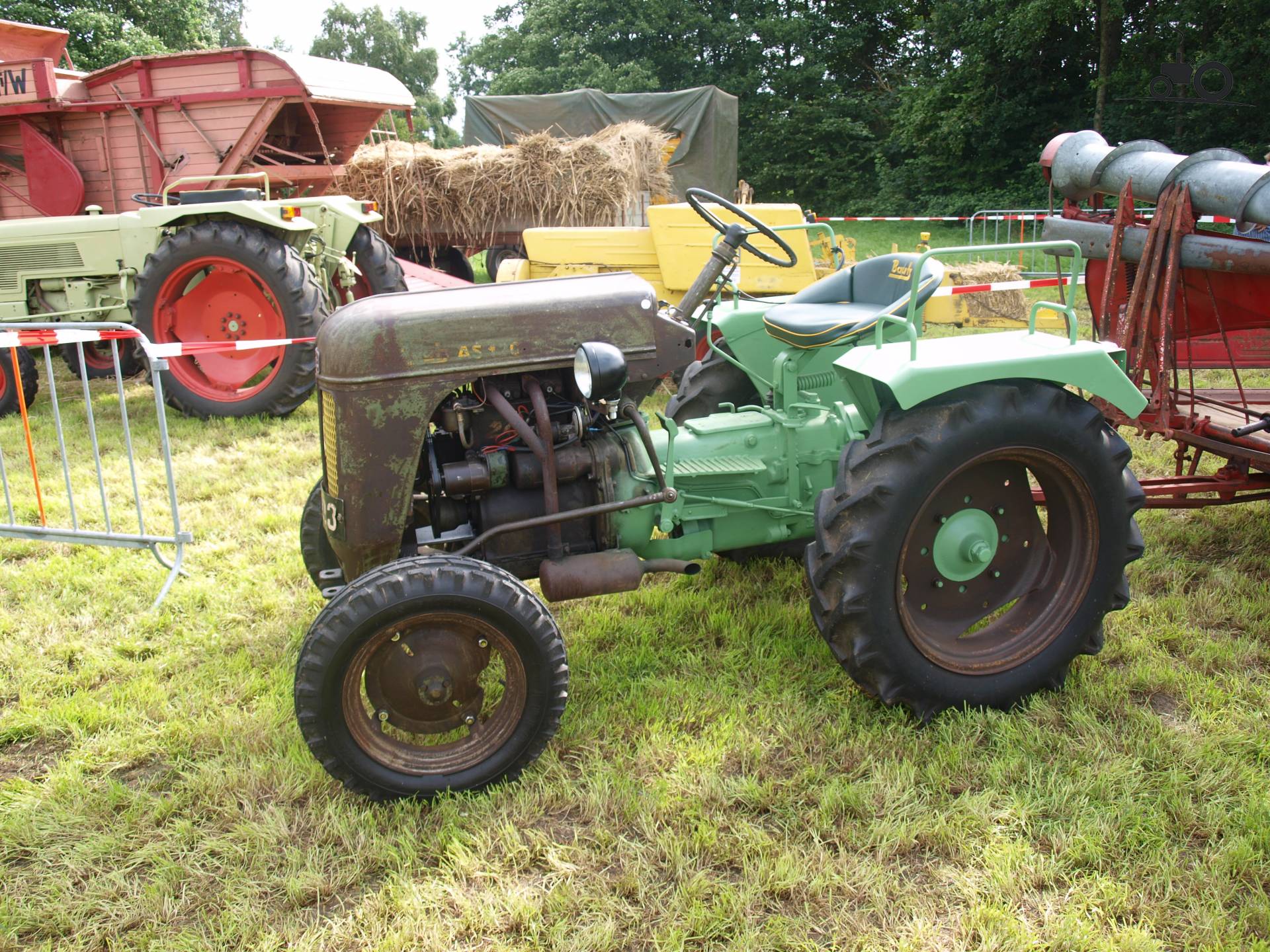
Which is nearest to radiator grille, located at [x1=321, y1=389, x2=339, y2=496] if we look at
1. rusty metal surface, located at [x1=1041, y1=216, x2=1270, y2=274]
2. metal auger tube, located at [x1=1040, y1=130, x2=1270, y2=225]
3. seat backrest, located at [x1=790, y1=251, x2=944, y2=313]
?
seat backrest, located at [x1=790, y1=251, x2=944, y2=313]

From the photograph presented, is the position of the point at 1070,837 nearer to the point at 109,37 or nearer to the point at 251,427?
the point at 251,427

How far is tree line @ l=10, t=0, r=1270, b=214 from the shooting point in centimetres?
1552

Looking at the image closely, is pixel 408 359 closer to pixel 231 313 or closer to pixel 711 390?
pixel 711 390

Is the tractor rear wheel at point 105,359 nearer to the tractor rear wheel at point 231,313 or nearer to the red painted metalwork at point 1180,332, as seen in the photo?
the tractor rear wheel at point 231,313

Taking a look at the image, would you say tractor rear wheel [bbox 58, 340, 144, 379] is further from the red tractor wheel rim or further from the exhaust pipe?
the exhaust pipe

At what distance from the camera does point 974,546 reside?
8.68 feet

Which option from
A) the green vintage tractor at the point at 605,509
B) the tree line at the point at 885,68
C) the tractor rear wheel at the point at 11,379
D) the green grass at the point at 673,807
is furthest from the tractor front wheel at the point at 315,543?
the tree line at the point at 885,68

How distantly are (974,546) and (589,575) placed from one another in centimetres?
107

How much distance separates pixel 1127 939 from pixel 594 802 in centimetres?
116

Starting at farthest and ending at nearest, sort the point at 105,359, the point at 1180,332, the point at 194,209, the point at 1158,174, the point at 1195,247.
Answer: the point at 105,359, the point at 194,209, the point at 1180,332, the point at 1158,174, the point at 1195,247

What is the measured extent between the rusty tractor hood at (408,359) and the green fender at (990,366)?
2.19ft

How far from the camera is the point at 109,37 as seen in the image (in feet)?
71.8

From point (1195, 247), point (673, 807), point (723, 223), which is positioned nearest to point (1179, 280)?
point (1195, 247)

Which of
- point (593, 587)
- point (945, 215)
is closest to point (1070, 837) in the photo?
point (593, 587)
